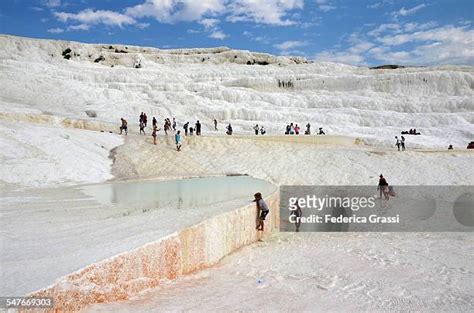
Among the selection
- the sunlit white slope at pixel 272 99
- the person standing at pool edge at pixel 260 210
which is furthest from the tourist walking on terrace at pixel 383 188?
the sunlit white slope at pixel 272 99

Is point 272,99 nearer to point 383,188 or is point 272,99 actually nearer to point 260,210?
point 383,188

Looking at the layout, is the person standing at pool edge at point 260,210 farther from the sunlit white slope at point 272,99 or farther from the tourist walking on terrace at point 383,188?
the sunlit white slope at point 272,99

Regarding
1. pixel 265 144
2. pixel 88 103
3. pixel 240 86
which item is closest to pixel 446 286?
pixel 265 144

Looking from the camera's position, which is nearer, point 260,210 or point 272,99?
point 260,210

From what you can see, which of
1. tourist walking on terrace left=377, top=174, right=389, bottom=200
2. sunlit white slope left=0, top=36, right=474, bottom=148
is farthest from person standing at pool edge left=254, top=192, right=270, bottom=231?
sunlit white slope left=0, top=36, right=474, bottom=148

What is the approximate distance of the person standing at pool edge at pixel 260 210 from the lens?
10445mm

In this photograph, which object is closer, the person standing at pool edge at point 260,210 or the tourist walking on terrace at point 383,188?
the person standing at pool edge at point 260,210

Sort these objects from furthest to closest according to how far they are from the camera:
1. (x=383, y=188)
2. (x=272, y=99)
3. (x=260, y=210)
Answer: (x=272, y=99), (x=383, y=188), (x=260, y=210)

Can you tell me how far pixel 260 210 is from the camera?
34.8ft

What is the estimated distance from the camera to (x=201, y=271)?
7805 millimetres

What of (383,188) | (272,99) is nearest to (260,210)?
(383,188)

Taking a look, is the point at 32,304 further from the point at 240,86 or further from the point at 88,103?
the point at 240,86

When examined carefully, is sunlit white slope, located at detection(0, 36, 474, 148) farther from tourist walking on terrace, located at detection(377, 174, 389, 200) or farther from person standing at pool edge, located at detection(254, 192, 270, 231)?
person standing at pool edge, located at detection(254, 192, 270, 231)

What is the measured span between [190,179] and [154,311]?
1086cm
